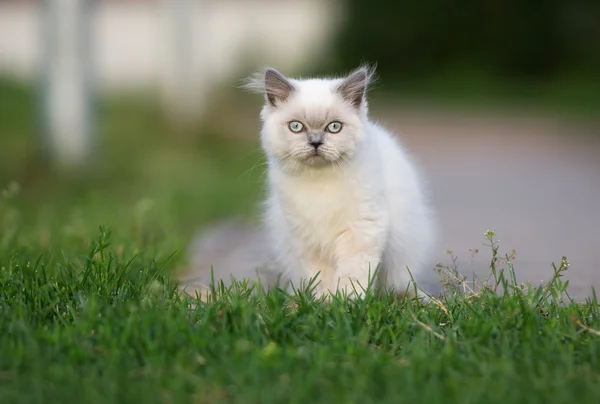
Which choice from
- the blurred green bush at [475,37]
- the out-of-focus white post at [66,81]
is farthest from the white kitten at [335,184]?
the blurred green bush at [475,37]

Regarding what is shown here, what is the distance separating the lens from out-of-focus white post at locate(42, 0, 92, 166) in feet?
30.2

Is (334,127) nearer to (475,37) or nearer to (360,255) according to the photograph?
(360,255)

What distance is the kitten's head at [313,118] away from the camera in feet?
15.3

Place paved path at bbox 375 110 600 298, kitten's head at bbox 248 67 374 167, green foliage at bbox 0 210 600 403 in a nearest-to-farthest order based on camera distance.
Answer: green foliage at bbox 0 210 600 403
kitten's head at bbox 248 67 374 167
paved path at bbox 375 110 600 298

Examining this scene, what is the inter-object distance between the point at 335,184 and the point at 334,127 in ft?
0.93

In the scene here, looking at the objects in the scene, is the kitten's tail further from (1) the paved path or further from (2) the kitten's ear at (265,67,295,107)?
(1) the paved path

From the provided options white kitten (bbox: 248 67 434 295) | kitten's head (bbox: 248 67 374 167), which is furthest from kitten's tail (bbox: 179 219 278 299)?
kitten's head (bbox: 248 67 374 167)

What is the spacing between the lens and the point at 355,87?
4773 millimetres

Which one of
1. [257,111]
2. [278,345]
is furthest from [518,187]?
[257,111]

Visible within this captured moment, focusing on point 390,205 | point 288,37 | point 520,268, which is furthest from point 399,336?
point 288,37

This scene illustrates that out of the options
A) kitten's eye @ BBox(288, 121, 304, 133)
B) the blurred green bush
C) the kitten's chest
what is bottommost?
the kitten's chest

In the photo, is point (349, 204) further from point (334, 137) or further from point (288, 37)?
point (288, 37)

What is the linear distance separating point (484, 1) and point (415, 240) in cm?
1958

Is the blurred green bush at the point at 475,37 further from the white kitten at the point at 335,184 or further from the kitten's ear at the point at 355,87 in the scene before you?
the kitten's ear at the point at 355,87
